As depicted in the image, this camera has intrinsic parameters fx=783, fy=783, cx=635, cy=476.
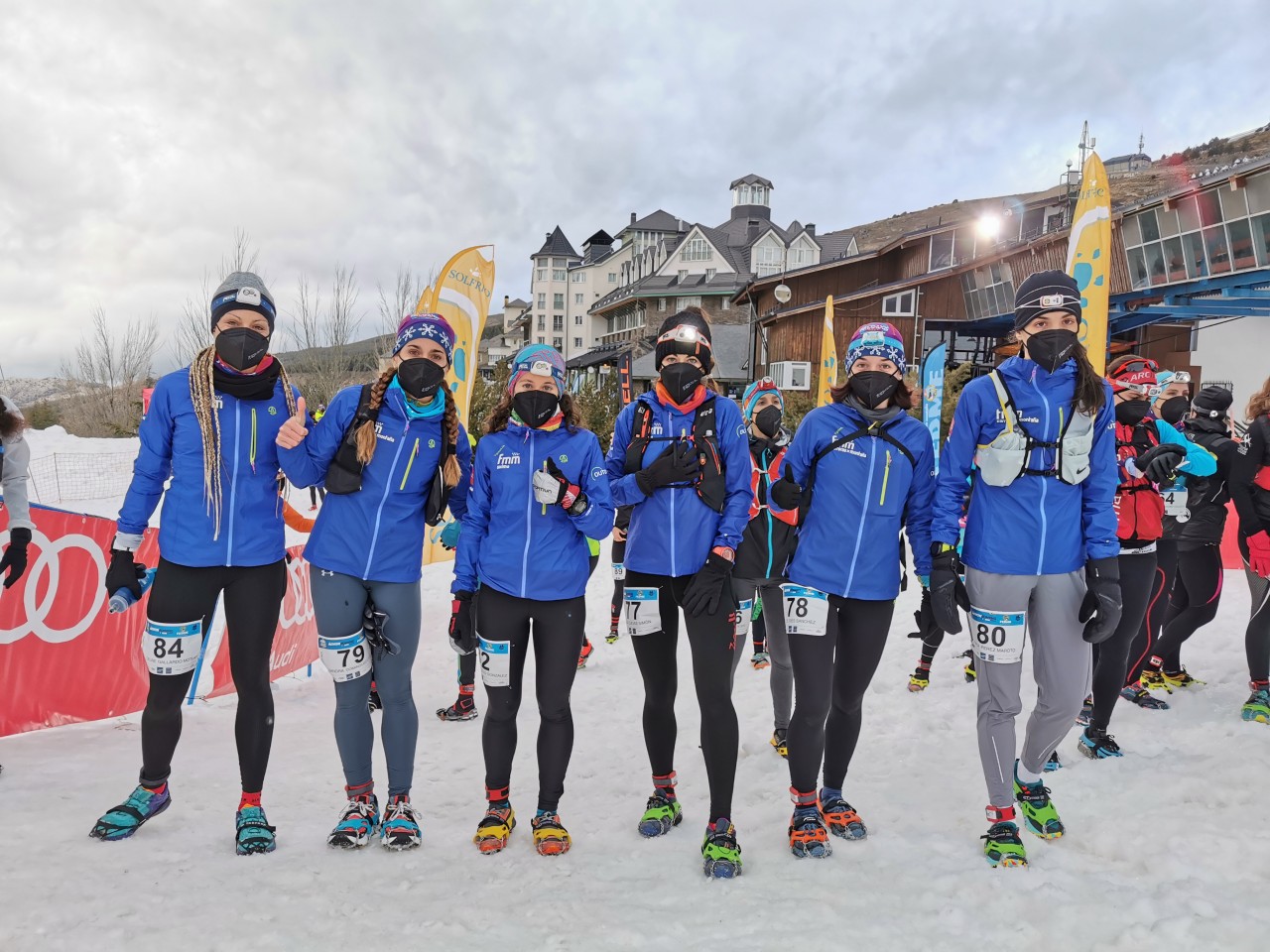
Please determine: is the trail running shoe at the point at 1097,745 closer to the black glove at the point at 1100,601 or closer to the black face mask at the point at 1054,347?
the black glove at the point at 1100,601

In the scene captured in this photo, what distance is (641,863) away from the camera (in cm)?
347

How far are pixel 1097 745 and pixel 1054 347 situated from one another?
8.15 ft

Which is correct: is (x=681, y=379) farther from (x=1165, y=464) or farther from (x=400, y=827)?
(x=1165, y=464)

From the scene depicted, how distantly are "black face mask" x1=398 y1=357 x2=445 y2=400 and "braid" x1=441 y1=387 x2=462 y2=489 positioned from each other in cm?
14

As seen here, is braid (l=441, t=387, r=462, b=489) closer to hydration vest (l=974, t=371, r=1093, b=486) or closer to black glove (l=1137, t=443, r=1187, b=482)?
hydration vest (l=974, t=371, r=1093, b=486)

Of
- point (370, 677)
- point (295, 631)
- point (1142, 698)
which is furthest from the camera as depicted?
point (295, 631)

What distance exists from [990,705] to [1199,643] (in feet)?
14.3

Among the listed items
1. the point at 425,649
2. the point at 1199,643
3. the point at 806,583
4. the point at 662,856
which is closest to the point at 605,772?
the point at 662,856

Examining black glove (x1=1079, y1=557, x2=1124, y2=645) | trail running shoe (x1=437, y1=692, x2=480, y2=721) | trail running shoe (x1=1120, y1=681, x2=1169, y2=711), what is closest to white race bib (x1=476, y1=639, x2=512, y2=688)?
trail running shoe (x1=437, y1=692, x2=480, y2=721)

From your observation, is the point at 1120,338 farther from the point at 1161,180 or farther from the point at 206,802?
the point at 1161,180

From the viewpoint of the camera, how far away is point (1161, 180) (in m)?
71.9

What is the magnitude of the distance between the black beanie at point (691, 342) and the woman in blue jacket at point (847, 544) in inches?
23.1

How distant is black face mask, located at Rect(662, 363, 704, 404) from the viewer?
12.1 feet

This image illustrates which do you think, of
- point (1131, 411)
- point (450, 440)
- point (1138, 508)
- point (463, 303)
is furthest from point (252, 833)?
point (463, 303)
